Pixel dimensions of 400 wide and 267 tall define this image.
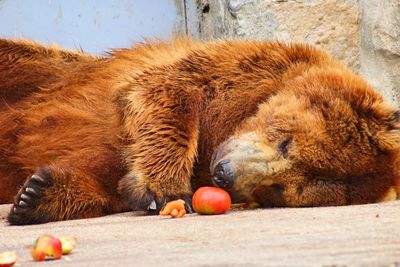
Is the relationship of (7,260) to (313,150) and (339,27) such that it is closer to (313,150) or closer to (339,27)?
(313,150)

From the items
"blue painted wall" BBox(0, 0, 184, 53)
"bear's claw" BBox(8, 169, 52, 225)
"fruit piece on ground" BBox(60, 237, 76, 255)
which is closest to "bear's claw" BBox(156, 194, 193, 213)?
"bear's claw" BBox(8, 169, 52, 225)

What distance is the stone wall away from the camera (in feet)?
19.3

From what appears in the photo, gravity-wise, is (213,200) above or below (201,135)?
below

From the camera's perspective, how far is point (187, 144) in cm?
425

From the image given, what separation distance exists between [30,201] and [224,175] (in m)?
0.86

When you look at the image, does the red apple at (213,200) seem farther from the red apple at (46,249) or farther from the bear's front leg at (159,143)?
the red apple at (46,249)

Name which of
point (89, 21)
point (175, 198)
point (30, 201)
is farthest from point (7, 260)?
point (89, 21)

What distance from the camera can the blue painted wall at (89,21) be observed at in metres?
6.23

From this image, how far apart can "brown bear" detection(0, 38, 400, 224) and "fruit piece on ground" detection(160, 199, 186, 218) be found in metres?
0.08

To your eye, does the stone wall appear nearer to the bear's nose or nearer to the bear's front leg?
the bear's front leg

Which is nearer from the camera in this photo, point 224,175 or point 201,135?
point 224,175

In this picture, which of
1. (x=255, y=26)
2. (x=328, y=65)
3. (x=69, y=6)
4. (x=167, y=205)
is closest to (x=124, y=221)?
(x=167, y=205)

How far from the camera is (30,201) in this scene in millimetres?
3992

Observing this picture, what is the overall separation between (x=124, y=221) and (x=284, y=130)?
0.84 metres
